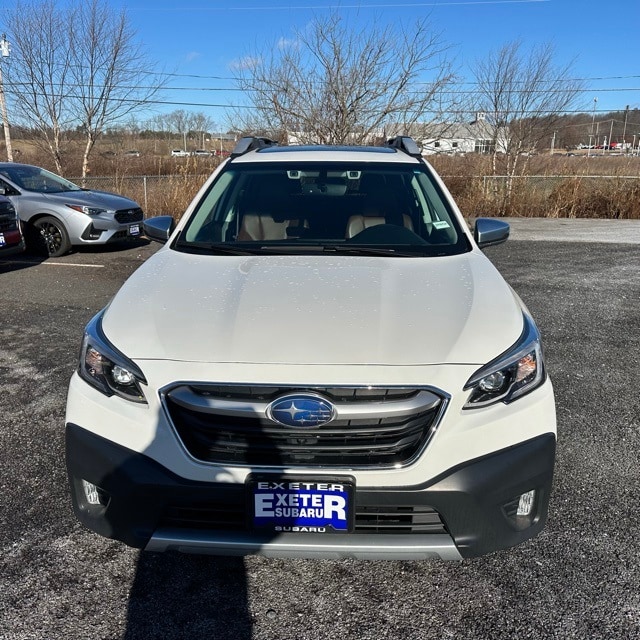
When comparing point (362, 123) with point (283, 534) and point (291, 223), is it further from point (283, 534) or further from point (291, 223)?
point (283, 534)

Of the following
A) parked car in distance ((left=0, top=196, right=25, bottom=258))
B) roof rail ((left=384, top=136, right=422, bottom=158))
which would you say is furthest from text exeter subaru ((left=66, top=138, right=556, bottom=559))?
parked car in distance ((left=0, top=196, right=25, bottom=258))

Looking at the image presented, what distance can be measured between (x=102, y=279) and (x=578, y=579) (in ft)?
23.5

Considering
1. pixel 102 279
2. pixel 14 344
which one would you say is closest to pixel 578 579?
pixel 14 344

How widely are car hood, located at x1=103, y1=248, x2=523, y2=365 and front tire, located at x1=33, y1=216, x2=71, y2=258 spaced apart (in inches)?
286

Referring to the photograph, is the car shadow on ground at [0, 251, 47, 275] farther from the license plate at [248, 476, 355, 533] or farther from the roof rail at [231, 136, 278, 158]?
the license plate at [248, 476, 355, 533]

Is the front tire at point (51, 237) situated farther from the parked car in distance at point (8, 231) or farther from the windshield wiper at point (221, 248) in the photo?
the windshield wiper at point (221, 248)

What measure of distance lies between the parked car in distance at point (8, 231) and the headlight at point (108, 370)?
6.23m

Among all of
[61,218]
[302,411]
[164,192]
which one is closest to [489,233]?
[302,411]

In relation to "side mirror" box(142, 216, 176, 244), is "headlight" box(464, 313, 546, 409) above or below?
below

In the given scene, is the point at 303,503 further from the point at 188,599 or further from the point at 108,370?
the point at 108,370

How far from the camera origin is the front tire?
31.1 ft

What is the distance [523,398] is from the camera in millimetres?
2100

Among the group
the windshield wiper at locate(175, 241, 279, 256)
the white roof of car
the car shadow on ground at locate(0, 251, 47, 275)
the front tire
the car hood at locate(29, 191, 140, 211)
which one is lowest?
the car shadow on ground at locate(0, 251, 47, 275)

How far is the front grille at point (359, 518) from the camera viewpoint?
1.99m
